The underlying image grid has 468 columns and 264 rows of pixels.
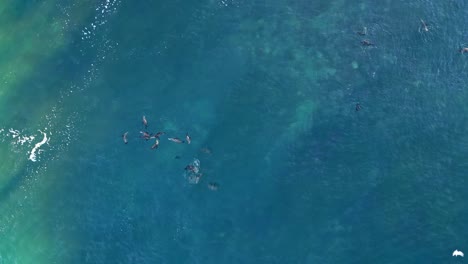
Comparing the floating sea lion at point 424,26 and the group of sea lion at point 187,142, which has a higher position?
the floating sea lion at point 424,26

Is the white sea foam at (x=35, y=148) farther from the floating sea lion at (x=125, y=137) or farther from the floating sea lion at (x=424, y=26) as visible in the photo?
the floating sea lion at (x=424, y=26)

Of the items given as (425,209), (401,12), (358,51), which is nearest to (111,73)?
(358,51)

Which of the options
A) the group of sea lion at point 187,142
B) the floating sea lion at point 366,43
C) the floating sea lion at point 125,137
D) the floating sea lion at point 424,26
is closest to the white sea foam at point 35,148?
the floating sea lion at point 125,137

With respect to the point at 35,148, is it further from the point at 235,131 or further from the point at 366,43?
the point at 366,43

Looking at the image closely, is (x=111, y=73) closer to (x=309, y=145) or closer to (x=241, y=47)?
(x=241, y=47)

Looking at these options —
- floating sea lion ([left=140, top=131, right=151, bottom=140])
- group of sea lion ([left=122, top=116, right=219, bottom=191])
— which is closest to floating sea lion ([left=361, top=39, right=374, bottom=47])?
group of sea lion ([left=122, top=116, right=219, bottom=191])

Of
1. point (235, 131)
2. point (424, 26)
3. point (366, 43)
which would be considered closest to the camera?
point (235, 131)

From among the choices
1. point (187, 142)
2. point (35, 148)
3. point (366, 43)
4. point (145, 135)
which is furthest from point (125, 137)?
point (366, 43)

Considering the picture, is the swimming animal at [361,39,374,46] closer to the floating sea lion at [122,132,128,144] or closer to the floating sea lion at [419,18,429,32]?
the floating sea lion at [419,18,429,32]
